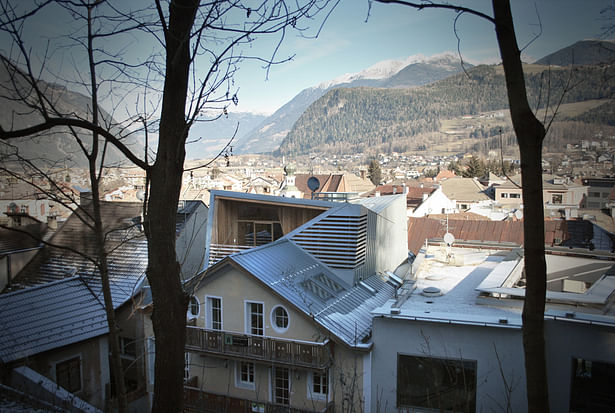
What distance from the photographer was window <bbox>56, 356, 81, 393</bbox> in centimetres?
1262

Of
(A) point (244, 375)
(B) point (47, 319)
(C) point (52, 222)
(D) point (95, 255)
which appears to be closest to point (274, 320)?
(A) point (244, 375)

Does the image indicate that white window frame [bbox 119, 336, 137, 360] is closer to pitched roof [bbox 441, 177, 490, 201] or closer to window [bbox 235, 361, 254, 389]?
window [bbox 235, 361, 254, 389]

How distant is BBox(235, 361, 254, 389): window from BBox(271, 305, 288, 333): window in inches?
57.5

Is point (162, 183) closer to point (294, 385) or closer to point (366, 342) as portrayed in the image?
point (366, 342)

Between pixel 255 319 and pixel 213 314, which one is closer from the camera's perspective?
pixel 255 319

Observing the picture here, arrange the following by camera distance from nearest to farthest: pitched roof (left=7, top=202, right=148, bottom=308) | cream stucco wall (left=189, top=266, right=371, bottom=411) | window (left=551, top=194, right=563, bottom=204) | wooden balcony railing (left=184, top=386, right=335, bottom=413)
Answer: cream stucco wall (left=189, top=266, right=371, bottom=411), wooden balcony railing (left=184, top=386, right=335, bottom=413), pitched roof (left=7, top=202, right=148, bottom=308), window (left=551, top=194, right=563, bottom=204)

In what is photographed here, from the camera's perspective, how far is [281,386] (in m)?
12.7

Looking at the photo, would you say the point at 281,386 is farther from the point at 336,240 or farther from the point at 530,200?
the point at 530,200

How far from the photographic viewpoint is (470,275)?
626 inches

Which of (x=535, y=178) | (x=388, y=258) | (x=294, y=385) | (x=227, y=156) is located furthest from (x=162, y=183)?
(x=388, y=258)

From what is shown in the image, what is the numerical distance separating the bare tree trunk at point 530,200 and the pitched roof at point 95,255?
549 inches

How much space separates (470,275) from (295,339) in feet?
22.7

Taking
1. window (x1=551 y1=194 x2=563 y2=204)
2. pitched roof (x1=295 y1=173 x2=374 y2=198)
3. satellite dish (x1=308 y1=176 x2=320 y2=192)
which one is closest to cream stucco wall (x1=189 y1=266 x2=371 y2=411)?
satellite dish (x1=308 y1=176 x2=320 y2=192)

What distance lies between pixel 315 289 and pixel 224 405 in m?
3.89
